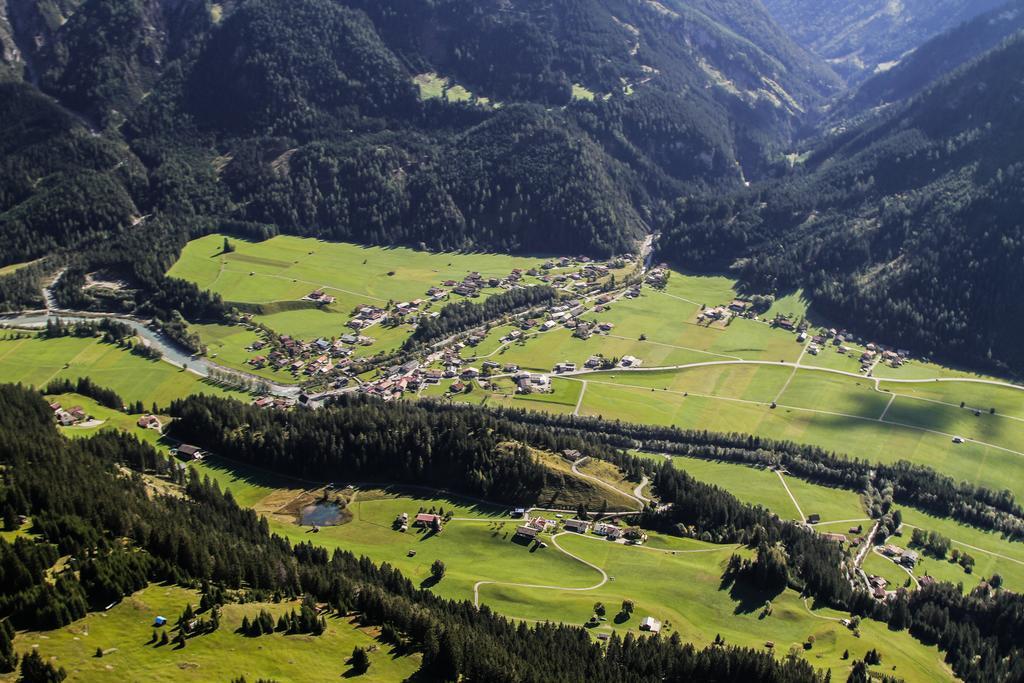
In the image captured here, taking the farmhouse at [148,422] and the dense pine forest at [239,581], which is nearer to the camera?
the dense pine forest at [239,581]

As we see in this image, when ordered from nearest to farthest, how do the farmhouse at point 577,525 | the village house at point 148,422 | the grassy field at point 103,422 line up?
the farmhouse at point 577,525 < the grassy field at point 103,422 < the village house at point 148,422

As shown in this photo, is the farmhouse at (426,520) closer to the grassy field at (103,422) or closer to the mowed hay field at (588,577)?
the mowed hay field at (588,577)

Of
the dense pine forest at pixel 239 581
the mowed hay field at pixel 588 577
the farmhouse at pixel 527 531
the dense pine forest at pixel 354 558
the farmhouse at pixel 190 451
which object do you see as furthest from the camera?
the farmhouse at pixel 190 451

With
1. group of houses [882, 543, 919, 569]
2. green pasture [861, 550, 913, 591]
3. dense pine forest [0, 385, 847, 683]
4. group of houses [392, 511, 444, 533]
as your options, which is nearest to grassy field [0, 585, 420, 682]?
dense pine forest [0, 385, 847, 683]

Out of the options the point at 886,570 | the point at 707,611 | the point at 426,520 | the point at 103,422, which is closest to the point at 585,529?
the point at 707,611

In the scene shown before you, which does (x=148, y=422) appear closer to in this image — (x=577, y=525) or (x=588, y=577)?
(x=577, y=525)

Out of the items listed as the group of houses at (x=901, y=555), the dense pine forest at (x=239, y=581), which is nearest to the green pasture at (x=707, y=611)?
the dense pine forest at (x=239, y=581)
